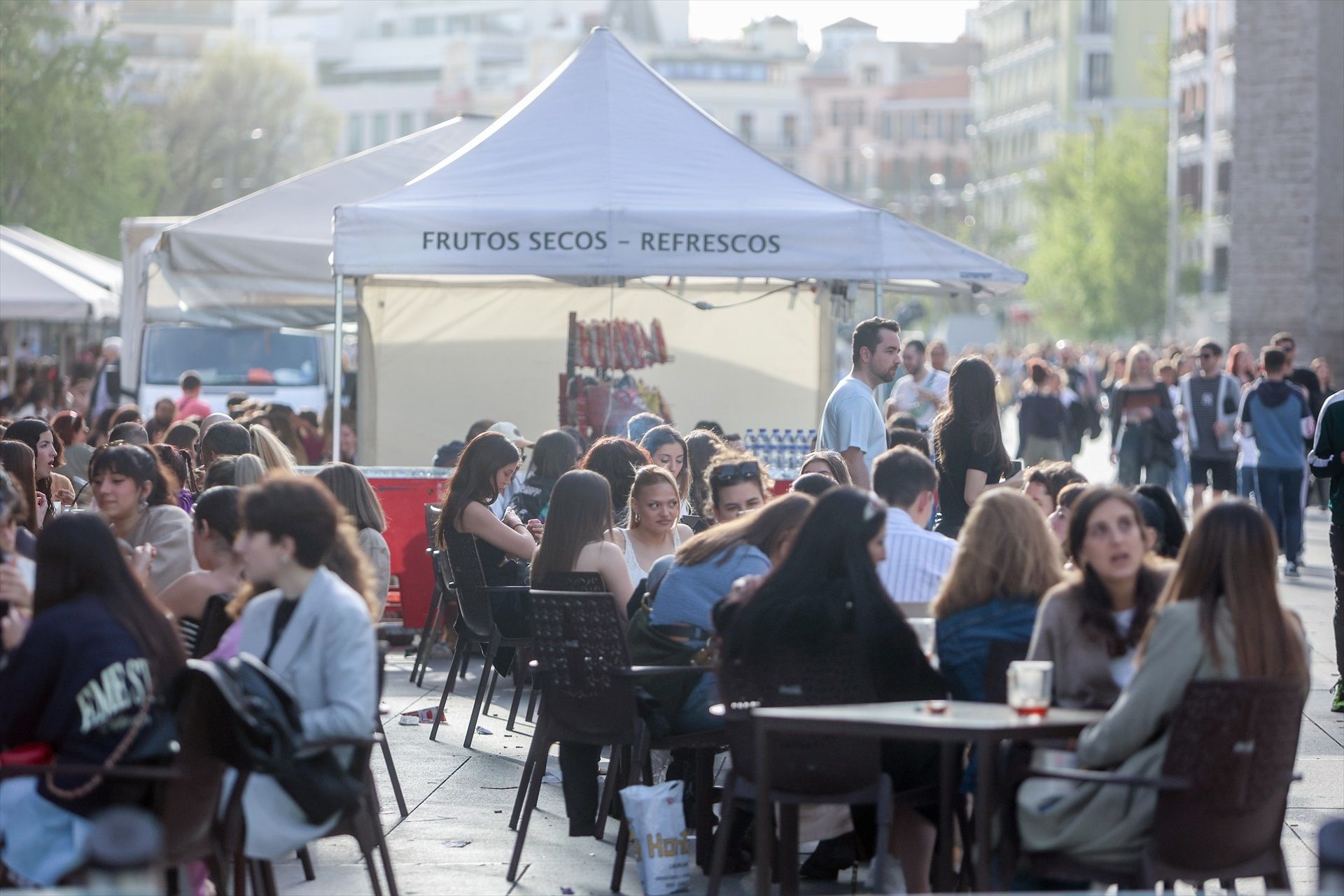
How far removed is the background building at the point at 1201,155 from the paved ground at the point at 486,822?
54487mm

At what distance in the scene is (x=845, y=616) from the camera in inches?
237

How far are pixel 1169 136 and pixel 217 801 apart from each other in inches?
2585

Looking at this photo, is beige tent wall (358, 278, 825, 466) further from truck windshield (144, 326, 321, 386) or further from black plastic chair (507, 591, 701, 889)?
black plastic chair (507, 591, 701, 889)

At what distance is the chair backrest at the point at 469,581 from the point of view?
969cm

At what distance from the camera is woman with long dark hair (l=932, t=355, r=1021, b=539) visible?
32.8 feet

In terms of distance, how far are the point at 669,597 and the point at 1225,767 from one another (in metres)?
2.33

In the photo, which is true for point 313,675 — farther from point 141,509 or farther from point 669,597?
point 141,509

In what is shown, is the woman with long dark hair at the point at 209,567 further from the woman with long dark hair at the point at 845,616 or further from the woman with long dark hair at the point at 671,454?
the woman with long dark hair at the point at 671,454

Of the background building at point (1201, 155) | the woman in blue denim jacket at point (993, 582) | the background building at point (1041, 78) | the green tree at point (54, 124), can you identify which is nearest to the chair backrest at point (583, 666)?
the woman in blue denim jacket at point (993, 582)

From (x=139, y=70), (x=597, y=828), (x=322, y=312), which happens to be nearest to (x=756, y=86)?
(x=139, y=70)

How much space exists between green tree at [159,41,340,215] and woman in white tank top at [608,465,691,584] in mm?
55099

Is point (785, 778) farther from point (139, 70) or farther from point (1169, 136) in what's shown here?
point (139, 70)

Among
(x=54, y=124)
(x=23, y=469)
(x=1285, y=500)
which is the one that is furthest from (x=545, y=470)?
(x=54, y=124)

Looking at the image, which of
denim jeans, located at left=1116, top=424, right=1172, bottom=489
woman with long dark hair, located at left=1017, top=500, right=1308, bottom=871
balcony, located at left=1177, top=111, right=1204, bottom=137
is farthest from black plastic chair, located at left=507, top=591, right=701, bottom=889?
balcony, located at left=1177, top=111, right=1204, bottom=137
